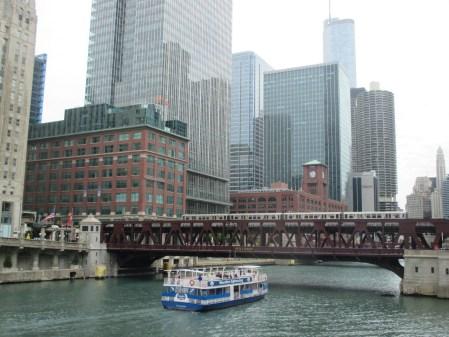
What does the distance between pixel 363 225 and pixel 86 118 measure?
106 m

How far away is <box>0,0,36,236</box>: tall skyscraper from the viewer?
12569cm

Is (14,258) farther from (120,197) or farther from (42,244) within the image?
(120,197)

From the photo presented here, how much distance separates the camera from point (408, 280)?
83.5 meters

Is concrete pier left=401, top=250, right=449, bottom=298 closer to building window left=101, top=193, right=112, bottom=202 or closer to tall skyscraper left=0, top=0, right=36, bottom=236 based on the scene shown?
tall skyscraper left=0, top=0, right=36, bottom=236

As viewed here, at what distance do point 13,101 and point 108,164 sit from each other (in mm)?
38019

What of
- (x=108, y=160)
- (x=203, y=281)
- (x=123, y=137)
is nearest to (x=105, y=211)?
(x=108, y=160)

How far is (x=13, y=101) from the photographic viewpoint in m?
129

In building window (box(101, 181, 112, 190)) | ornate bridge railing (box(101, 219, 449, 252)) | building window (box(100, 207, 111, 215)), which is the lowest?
ornate bridge railing (box(101, 219, 449, 252))

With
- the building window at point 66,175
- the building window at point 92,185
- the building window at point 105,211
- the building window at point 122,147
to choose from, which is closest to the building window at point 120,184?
the building window at point 105,211

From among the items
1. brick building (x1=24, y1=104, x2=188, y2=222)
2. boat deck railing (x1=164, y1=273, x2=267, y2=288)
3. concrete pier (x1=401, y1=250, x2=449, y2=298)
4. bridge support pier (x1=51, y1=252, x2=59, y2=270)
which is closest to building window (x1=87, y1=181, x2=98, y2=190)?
brick building (x1=24, y1=104, x2=188, y2=222)

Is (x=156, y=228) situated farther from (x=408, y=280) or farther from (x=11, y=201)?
(x=408, y=280)

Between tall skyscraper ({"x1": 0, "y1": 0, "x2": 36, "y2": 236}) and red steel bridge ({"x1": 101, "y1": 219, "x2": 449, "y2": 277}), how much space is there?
23750mm

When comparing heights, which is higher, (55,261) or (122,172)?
(122,172)

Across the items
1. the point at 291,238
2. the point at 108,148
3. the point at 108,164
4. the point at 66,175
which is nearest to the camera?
the point at 291,238
